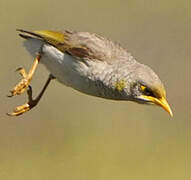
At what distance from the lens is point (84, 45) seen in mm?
16734

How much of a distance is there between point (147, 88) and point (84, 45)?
139 centimetres

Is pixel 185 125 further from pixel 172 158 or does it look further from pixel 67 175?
pixel 67 175

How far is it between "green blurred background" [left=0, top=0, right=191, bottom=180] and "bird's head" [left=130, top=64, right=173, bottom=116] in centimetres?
991

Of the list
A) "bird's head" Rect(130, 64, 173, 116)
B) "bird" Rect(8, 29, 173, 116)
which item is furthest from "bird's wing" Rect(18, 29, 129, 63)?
"bird's head" Rect(130, 64, 173, 116)

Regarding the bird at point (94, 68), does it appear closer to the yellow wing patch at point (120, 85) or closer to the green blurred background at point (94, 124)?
the yellow wing patch at point (120, 85)

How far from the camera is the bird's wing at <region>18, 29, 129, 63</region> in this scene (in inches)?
651

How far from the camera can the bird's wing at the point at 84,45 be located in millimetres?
16531

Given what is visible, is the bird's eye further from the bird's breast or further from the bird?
the bird's breast

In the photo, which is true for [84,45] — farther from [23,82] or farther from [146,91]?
[146,91]

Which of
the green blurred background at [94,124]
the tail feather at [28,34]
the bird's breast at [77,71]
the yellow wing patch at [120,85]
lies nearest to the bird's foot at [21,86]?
the bird's breast at [77,71]

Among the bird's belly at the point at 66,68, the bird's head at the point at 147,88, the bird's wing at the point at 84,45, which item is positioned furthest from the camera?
the bird's wing at the point at 84,45

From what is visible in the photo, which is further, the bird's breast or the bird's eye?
the bird's breast

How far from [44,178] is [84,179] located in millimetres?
1027

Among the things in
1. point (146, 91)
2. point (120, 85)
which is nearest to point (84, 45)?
point (120, 85)
